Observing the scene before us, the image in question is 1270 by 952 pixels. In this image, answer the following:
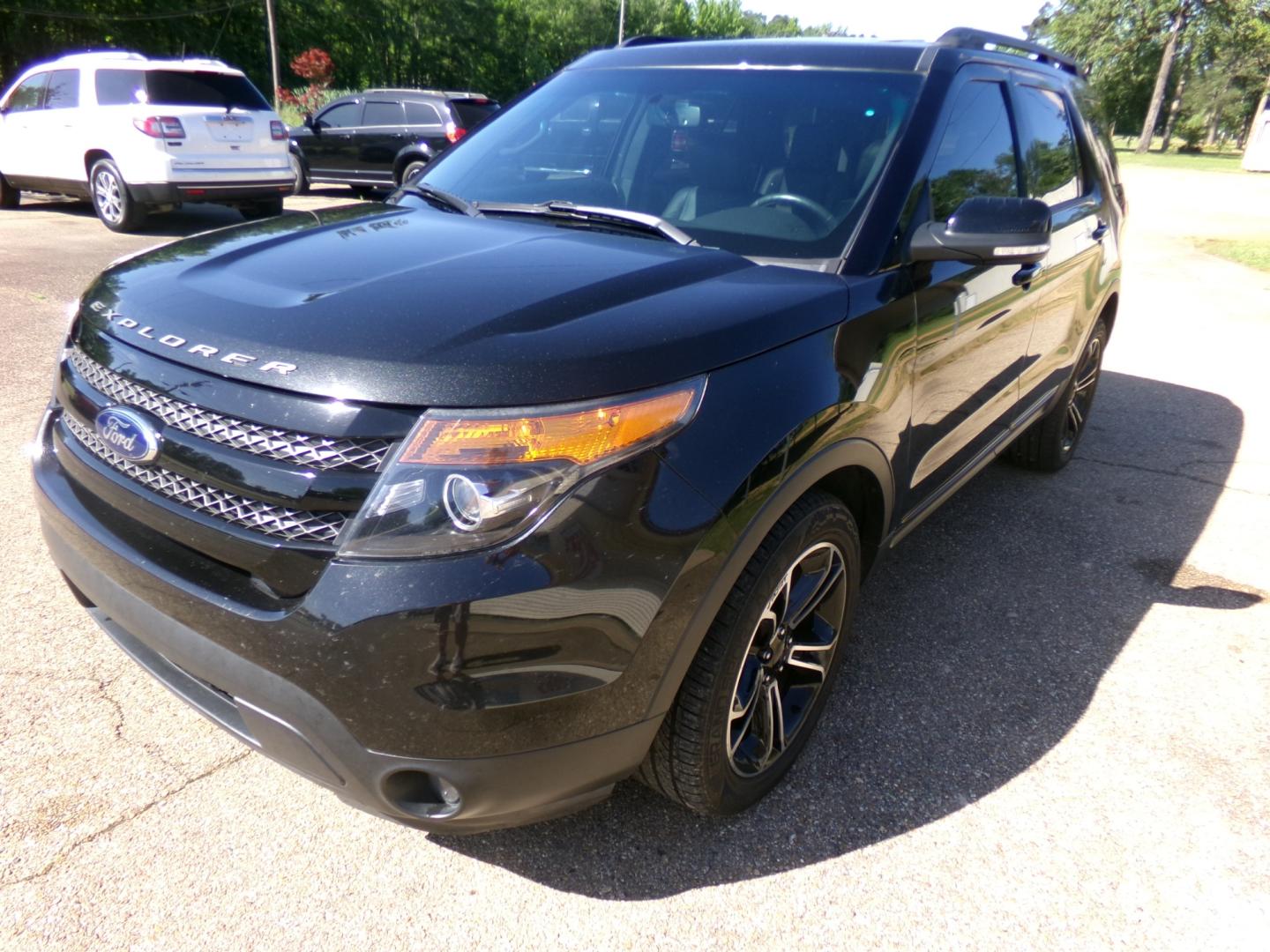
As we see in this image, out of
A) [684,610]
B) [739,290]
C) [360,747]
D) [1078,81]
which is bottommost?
[360,747]

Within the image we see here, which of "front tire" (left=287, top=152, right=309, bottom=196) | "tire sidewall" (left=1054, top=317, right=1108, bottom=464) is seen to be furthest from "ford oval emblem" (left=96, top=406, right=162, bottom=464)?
"front tire" (left=287, top=152, right=309, bottom=196)

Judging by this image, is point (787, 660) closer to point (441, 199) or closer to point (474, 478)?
point (474, 478)

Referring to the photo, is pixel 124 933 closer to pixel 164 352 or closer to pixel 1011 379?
pixel 164 352

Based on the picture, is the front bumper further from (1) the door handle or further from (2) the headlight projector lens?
(2) the headlight projector lens

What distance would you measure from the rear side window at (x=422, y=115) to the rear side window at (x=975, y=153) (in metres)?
11.5

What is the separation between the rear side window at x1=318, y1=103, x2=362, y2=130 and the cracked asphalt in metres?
11.7

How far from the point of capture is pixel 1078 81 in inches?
174

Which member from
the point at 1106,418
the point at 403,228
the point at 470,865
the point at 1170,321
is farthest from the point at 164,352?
the point at 1170,321

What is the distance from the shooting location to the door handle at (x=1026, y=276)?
3174mm

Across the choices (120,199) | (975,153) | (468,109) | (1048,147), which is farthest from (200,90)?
(975,153)

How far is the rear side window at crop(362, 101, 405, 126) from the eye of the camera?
44.4 feet

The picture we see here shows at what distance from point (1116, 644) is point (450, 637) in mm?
2550

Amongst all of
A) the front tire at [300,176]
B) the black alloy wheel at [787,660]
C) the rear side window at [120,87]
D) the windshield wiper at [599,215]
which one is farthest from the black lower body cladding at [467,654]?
the front tire at [300,176]

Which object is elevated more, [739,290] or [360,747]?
[739,290]
